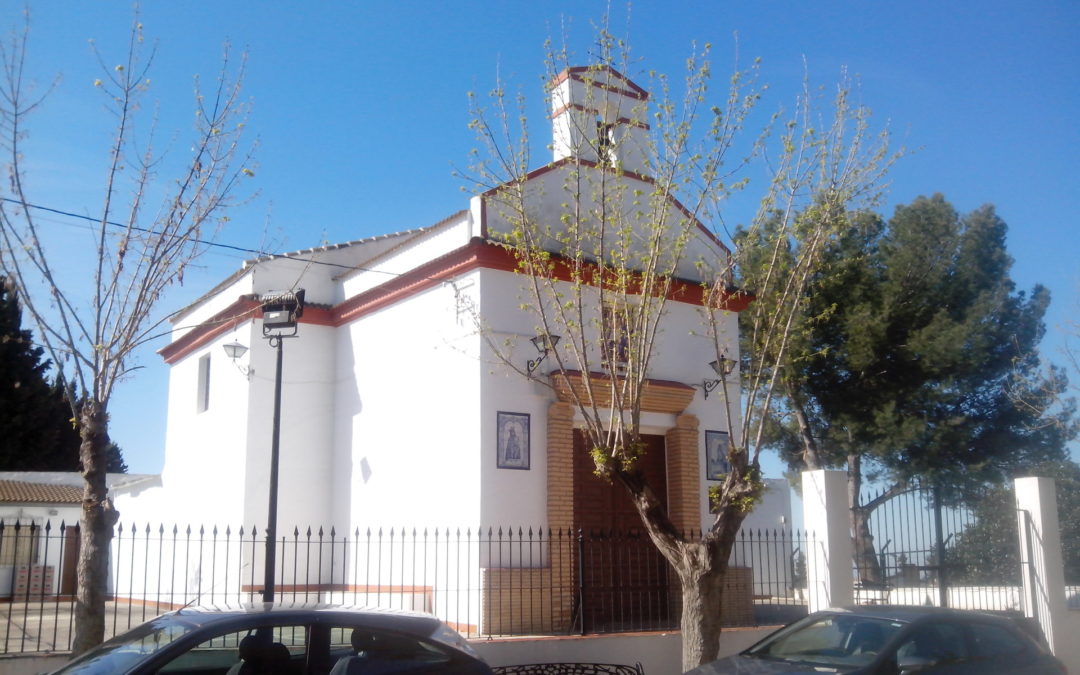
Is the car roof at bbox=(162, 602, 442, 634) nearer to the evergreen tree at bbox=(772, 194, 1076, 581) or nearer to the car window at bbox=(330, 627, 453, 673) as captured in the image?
the car window at bbox=(330, 627, 453, 673)

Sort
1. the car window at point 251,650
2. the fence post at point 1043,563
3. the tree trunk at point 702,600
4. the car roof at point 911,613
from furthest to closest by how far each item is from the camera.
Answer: the fence post at point 1043,563
the tree trunk at point 702,600
the car roof at point 911,613
the car window at point 251,650

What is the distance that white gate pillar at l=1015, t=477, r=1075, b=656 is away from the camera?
475 inches

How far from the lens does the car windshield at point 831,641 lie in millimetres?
7422

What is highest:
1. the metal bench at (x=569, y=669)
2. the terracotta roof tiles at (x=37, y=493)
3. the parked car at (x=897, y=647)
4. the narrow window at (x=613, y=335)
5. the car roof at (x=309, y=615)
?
the narrow window at (x=613, y=335)

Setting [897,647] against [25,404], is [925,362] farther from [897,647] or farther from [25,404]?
[25,404]

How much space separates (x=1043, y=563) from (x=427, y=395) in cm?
822

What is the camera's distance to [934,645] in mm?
7523

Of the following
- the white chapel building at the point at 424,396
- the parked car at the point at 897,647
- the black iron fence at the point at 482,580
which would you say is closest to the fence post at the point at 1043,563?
the black iron fence at the point at 482,580

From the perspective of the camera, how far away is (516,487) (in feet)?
41.9

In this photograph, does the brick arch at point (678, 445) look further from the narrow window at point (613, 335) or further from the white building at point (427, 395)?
the narrow window at point (613, 335)

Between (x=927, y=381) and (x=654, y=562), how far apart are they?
12.2 meters

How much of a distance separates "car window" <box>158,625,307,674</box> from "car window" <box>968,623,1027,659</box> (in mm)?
5209

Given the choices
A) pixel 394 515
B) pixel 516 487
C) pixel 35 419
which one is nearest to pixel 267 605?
pixel 516 487

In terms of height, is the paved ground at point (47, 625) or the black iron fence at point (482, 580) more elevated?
the black iron fence at point (482, 580)
